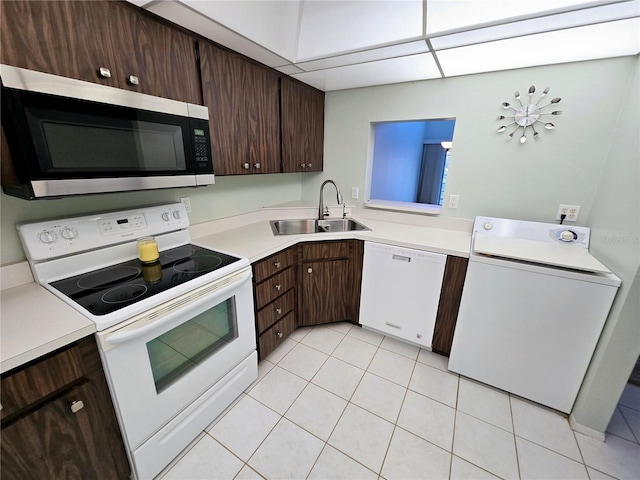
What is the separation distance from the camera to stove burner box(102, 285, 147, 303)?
1.06m

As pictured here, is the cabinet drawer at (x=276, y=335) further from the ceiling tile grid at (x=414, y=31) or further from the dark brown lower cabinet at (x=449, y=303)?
the ceiling tile grid at (x=414, y=31)

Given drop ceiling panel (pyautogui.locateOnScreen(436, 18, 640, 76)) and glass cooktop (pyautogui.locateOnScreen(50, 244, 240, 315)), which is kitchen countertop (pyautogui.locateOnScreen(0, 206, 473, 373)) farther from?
drop ceiling panel (pyautogui.locateOnScreen(436, 18, 640, 76))

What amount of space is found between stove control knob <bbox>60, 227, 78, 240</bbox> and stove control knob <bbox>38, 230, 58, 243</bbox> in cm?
3

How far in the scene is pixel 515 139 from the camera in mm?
1847

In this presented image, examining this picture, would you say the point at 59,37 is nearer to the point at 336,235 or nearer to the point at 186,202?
the point at 186,202

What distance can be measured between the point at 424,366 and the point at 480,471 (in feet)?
2.20

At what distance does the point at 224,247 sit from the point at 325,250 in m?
0.75

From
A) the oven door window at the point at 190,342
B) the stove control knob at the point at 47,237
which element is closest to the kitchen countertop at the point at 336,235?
the oven door window at the point at 190,342

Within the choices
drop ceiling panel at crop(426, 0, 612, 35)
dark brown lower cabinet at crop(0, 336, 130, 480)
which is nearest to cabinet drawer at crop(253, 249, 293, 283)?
dark brown lower cabinet at crop(0, 336, 130, 480)

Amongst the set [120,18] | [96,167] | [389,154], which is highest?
[120,18]

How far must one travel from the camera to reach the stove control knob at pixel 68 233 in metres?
1.19

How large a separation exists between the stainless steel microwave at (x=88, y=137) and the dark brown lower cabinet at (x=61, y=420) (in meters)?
0.58

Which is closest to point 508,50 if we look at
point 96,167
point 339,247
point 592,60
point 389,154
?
point 592,60

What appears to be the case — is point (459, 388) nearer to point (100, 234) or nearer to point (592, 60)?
point (592, 60)
